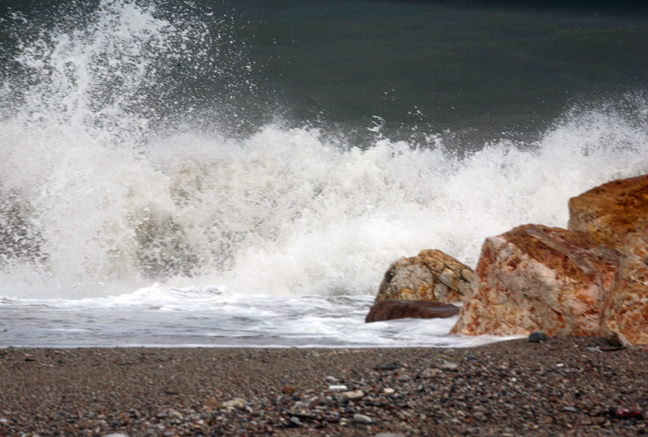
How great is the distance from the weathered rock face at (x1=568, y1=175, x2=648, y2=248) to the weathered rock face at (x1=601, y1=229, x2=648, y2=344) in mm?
1050

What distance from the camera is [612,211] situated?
4.45m

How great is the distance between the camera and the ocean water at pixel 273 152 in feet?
19.4

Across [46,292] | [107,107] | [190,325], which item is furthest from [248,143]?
[190,325]

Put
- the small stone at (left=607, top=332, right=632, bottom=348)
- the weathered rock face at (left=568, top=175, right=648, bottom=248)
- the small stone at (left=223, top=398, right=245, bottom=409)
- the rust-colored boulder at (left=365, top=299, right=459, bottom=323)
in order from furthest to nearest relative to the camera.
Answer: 1. the rust-colored boulder at (left=365, top=299, right=459, bottom=323)
2. the weathered rock face at (left=568, top=175, right=648, bottom=248)
3. the small stone at (left=607, top=332, right=632, bottom=348)
4. the small stone at (left=223, top=398, right=245, bottom=409)

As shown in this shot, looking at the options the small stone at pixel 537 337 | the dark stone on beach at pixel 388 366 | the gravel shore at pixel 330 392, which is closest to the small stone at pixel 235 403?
the gravel shore at pixel 330 392

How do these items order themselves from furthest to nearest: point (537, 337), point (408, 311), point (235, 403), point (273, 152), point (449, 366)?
point (273, 152) → point (408, 311) → point (537, 337) → point (449, 366) → point (235, 403)

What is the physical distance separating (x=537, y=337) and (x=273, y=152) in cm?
687

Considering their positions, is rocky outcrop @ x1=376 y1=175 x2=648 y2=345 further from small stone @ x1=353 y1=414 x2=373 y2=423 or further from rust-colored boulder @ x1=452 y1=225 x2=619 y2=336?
small stone @ x1=353 y1=414 x2=373 y2=423

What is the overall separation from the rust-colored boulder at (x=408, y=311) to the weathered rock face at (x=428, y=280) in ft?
1.65

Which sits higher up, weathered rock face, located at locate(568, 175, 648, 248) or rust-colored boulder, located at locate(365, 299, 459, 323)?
weathered rock face, located at locate(568, 175, 648, 248)

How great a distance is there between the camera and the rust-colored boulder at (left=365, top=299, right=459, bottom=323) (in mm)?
4520

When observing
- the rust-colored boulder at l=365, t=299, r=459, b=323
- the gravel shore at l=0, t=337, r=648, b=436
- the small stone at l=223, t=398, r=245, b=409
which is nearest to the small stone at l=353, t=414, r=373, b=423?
the gravel shore at l=0, t=337, r=648, b=436

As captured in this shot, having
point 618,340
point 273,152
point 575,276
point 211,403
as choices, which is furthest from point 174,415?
point 273,152

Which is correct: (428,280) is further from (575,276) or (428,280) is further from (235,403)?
(235,403)
